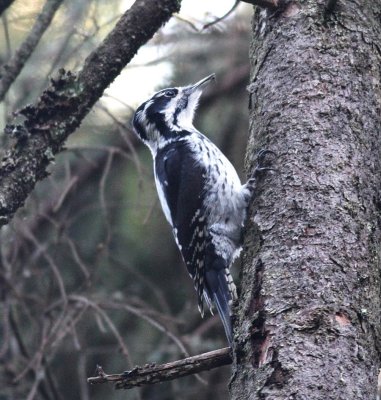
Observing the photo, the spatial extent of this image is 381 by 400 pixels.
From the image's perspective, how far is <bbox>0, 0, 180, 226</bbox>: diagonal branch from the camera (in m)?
2.99

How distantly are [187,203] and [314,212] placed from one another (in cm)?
144

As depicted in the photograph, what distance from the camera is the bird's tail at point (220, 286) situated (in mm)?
3629

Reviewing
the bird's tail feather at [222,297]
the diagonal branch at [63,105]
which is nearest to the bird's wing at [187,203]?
the bird's tail feather at [222,297]

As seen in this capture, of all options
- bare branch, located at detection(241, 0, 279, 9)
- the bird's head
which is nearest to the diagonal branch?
bare branch, located at detection(241, 0, 279, 9)

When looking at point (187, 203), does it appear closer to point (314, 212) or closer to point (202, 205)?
point (202, 205)

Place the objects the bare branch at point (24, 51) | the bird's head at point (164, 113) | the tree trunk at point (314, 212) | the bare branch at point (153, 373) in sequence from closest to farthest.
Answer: the tree trunk at point (314, 212) < the bare branch at point (153, 373) < the bare branch at point (24, 51) < the bird's head at point (164, 113)

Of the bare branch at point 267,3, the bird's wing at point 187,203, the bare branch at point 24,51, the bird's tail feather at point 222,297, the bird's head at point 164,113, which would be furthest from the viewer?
the bird's head at point 164,113

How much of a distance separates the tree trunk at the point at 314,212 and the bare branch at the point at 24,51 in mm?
979

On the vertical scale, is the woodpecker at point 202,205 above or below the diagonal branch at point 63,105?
below

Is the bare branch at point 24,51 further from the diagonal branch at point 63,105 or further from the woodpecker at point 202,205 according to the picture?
the woodpecker at point 202,205

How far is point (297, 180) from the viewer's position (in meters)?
2.91

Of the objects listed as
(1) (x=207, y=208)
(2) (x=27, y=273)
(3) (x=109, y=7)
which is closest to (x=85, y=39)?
(3) (x=109, y=7)

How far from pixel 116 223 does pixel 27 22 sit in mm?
1492

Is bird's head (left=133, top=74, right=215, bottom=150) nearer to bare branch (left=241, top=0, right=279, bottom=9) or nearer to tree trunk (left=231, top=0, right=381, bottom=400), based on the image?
tree trunk (left=231, top=0, right=381, bottom=400)
